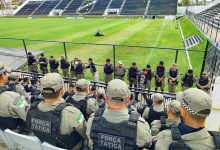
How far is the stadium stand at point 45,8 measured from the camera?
7175 centimetres

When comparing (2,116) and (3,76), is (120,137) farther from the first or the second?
(3,76)

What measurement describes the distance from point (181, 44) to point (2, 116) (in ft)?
61.3

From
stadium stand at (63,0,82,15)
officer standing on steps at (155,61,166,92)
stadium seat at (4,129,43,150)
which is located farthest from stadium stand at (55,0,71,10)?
stadium seat at (4,129,43,150)

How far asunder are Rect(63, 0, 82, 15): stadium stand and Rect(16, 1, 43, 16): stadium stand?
12298 millimetres

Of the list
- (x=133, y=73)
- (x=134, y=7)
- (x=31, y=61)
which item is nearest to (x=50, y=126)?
(x=133, y=73)

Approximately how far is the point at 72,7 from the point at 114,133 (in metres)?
73.9

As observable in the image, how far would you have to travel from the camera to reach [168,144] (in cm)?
267

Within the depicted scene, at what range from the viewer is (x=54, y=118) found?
3.32 metres

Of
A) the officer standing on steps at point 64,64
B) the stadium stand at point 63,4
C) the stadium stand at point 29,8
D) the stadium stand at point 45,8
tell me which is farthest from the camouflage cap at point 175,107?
the stadium stand at point 29,8

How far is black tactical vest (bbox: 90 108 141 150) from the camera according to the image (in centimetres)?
295

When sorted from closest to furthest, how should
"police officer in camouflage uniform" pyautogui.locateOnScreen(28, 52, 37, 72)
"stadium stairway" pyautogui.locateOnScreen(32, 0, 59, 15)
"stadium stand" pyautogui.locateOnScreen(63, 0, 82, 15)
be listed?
"police officer in camouflage uniform" pyautogui.locateOnScreen(28, 52, 37, 72), "stadium stand" pyautogui.locateOnScreen(63, 0, 82, 15), "stadium stairway" pyautogui.locateOnScreen(32, 0, 59, 15)

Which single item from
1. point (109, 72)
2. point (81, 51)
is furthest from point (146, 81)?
point (81, 51)

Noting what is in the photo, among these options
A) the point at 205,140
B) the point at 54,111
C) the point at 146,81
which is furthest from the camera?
the point at 146,81

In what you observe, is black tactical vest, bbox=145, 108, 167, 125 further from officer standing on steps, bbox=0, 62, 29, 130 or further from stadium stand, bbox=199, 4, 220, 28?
stadium stand, bbox=199, 4, 220, 28
